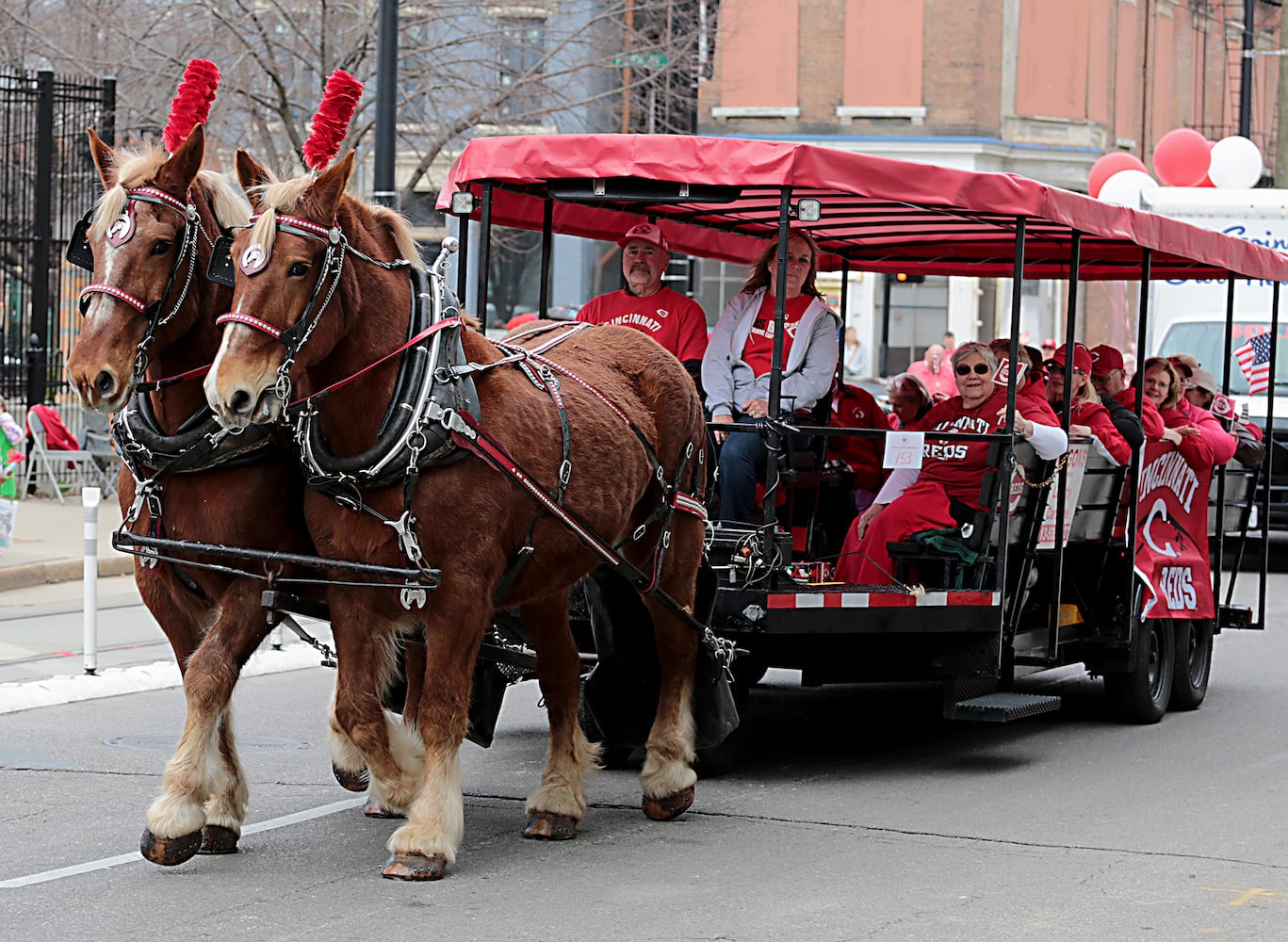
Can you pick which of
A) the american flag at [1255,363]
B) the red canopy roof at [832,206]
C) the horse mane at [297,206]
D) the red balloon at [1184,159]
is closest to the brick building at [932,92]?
the red balloon at [1184,159]

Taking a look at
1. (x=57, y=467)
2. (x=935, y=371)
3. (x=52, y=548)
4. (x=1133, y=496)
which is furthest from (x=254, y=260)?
(x=935, y=371)

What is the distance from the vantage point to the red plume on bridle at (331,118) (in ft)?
19.6

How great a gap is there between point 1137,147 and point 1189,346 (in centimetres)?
2027

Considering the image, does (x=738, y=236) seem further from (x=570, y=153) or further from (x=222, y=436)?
(x=222, y=436)

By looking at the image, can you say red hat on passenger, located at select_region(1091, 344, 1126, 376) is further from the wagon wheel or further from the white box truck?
the white box truck

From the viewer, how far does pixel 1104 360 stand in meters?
10.3

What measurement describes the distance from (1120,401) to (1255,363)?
5413 millimetres

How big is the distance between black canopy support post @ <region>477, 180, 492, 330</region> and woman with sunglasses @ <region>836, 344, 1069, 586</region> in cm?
211

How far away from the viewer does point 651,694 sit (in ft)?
25.2

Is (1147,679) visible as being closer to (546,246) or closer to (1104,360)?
(1104,360)

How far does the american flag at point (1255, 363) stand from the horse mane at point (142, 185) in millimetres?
9957

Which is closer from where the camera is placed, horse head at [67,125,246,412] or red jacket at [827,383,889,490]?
horse head at [67,125,246,412]

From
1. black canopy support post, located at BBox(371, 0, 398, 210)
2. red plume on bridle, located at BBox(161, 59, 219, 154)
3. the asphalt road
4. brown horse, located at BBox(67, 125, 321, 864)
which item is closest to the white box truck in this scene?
black canopy support post, located at BBox(371, 0, 398, 210)

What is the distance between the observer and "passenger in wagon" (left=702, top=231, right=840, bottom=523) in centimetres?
833
